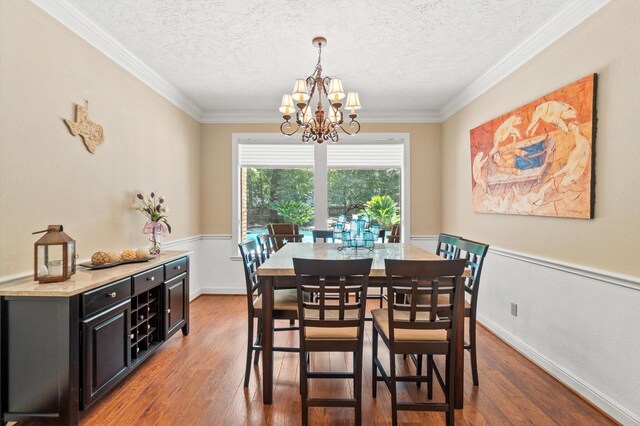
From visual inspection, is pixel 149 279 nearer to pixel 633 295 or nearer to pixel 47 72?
pixel 47 72

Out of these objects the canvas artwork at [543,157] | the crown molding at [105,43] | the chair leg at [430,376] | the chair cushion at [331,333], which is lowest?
the chair leg at [430,376]

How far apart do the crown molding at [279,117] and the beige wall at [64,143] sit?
4.11 feet

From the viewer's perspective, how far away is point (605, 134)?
222 cm

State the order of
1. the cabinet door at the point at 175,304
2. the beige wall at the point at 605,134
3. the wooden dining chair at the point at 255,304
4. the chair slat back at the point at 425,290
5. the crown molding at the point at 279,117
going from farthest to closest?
the crown molding at the point at 279,117, the cabinet door at the point at 175,304, the wooden dining chair at the point at 255,304, the beige wall at the point at 605,134, the chair slat back at the point at 425,290

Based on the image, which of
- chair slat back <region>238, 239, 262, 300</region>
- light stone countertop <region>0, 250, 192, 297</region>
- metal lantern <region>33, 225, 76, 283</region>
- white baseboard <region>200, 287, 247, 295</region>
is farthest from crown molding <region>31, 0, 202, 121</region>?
white baseboard <region>200, 287, 247, 295</region>

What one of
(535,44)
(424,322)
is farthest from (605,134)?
(424,322)

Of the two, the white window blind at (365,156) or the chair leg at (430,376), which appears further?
the white window blind at (365,156)

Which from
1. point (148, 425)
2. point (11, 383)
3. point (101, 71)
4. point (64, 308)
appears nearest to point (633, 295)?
point (148, 425)

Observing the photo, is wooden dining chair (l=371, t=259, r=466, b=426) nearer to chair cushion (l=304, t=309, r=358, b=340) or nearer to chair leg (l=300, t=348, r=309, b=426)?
chair cushion (l=304, t=309, r=358, b=340)

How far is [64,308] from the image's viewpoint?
75.0 inches

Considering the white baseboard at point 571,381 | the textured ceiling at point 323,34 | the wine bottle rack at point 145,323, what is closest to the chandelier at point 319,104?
the textured ceiling at point 323,34

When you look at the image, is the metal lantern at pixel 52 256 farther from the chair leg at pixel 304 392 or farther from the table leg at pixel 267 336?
the chair leg at pixel 304 392

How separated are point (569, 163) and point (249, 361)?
9.16 ft

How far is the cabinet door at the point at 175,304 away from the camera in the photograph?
3088 millimetres
